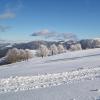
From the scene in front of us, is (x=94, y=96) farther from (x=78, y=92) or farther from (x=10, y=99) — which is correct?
(x=10, y=99)

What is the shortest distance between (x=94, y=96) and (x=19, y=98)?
340 centimetres

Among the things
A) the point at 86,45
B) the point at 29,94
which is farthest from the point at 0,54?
the point at 29,94

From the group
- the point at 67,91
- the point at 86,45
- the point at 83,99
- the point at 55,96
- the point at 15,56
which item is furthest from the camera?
the point at 86,45

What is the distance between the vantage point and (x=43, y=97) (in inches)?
428

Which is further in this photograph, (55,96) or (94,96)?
(55,96)

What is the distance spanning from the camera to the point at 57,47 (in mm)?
145500

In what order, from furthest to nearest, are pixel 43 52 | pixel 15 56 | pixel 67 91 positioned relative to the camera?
1. pixel 43 52
2. pixel 15 56
3. pixel 67 91

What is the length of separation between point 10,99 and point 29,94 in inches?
44.5

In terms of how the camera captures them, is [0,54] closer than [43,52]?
No

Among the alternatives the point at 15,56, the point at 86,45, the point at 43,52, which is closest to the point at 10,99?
the point at 15,56

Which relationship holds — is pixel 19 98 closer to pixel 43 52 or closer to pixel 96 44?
pixel 43 52

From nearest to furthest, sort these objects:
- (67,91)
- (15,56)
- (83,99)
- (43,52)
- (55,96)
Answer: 1. (83,99)
2. (55,96)
3. (67,91)
4. (15,56)
5. (43,52)

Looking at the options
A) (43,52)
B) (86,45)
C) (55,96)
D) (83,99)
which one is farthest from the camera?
(86,45)

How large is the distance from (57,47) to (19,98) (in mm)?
134604
